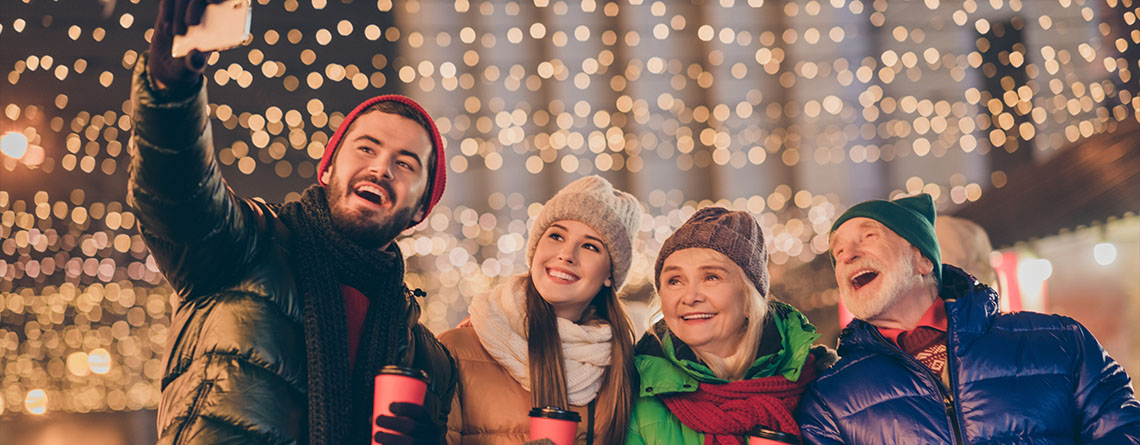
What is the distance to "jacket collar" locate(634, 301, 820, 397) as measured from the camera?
321 centimetres

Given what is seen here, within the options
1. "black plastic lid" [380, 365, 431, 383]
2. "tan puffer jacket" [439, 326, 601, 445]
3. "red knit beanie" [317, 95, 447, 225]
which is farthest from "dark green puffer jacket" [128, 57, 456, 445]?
"tan puffer jacket" [439, 326, 601, 445]

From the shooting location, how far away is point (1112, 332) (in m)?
8.61

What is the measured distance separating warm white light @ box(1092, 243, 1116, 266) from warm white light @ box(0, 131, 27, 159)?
47.8 feet

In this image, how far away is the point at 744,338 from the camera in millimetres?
3416

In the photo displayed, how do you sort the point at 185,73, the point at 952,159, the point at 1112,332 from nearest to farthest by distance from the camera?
the point at 185,73
the point at 1112,332
the point at 952,159

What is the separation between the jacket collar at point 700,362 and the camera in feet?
10.5

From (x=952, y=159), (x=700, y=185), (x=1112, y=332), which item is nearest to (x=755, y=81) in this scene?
(x=700, y=185)

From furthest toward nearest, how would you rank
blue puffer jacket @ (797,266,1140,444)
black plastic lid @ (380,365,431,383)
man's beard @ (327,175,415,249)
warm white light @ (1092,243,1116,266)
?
1. warm white light @ (1092,243,1116,266)
2. blue puffer jacket @ (797,266,1140,444)
3. man's beard @ (327,175,415,249)
4. black plastic lid @ (380,365,431,383)

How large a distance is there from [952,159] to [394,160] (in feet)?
54.4

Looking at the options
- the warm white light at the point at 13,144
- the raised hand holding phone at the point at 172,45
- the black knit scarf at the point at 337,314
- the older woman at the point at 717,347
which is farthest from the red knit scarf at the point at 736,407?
the warm white light at the point at 13,144

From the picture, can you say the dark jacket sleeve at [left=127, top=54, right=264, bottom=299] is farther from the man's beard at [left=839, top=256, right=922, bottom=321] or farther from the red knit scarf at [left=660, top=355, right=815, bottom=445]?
the man's beard at [left=839, top=256, right=922, bottom=321]

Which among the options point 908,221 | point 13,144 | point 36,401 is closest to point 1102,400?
point 908,221

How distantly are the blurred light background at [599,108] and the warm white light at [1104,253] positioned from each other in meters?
2.52

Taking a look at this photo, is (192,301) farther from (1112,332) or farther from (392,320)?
(1112,332)
